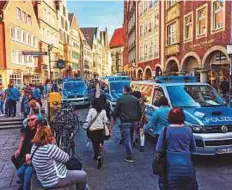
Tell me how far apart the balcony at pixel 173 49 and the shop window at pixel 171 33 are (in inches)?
21.6

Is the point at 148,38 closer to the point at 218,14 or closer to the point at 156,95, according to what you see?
the point at 218,14

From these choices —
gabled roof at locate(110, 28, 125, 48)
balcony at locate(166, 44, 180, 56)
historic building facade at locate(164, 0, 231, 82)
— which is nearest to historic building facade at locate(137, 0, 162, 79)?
balcony at locate(166, 44, 180, 56)

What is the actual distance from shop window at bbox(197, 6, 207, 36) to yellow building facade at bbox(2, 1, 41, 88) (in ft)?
55.3

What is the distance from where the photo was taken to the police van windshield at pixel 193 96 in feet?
26.7

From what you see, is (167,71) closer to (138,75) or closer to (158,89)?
(138,75)

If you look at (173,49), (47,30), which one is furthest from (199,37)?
(47,30)

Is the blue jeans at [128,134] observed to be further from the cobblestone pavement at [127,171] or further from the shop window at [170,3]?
the shop window at [170,3]

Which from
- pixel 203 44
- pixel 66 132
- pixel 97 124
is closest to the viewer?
pixel 97 124

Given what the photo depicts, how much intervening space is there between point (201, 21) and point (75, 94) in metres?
11.0

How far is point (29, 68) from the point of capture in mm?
39219

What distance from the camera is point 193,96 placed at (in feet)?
27.5

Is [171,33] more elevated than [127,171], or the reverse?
[171,33]

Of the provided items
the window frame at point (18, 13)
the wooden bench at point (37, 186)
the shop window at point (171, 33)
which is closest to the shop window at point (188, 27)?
the shop window at point (171, 33)

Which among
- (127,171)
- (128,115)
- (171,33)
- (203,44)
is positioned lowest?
(127,171)
